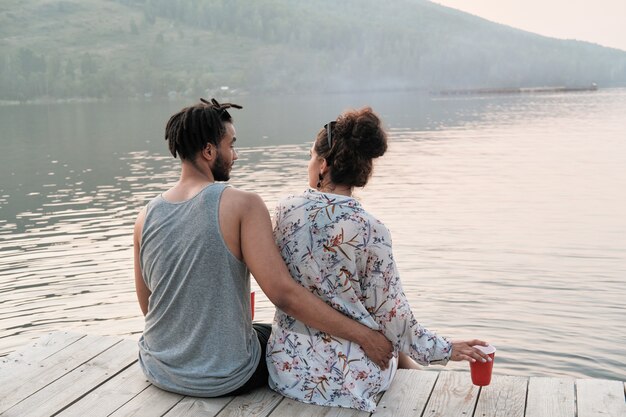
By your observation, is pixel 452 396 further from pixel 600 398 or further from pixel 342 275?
pixel 342 275

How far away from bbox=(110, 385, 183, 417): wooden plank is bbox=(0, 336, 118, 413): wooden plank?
591mm

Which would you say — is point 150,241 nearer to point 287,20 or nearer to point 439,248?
point 439,248

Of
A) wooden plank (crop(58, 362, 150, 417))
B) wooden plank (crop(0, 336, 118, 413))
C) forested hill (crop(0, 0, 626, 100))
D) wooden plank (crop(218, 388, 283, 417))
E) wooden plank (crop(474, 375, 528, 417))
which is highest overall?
wooden plank (crop(474, 375, 528, 417))

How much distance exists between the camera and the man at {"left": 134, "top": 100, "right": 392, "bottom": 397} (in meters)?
3.52

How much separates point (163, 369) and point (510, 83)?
163254 millimetres

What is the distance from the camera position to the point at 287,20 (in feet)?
567

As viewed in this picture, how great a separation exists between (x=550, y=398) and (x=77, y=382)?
2.37 meters

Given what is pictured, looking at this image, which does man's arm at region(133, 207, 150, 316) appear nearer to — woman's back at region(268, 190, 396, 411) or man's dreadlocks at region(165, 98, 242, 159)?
man's dreadlocks at region(165, 98, 242, 159)

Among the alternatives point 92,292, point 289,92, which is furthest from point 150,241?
point 289,92

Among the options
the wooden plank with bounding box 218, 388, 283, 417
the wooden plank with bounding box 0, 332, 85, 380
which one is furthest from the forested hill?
the wooden plank with bounding box 218, 388, 283, 417

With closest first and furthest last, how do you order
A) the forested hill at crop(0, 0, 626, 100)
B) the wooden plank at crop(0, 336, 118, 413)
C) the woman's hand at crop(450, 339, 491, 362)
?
the woman's hand at crop(450, 339, 491, 362) → the wooden plank at crop(0, 336, 118, 413) → the forested hill at crop(0, 0, 626, 100)

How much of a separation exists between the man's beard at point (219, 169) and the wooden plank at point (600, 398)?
1.95 meters

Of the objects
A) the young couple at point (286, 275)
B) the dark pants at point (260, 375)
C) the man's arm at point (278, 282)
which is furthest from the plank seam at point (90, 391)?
the man's arm at point (278, 282)

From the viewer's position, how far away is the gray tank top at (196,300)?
11.7ft
